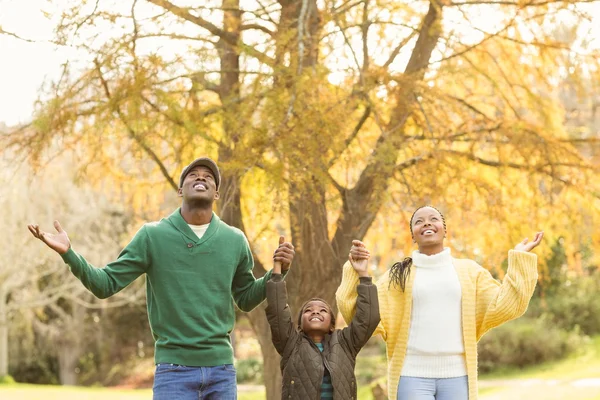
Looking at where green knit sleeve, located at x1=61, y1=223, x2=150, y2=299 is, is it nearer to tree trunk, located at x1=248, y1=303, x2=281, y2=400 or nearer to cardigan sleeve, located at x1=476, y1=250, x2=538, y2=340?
cardigan sleeve, located at x1=476, y1=250, x2=538, y2=340

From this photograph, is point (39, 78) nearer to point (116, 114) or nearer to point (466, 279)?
point (116, 114)

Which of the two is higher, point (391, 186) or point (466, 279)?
point (391, 186)

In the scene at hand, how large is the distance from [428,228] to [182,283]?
3.23 ft

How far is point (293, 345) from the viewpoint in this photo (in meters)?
3.42

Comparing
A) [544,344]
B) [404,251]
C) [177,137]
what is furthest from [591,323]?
[177,137]

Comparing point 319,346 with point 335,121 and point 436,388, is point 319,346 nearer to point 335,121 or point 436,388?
point 436,388

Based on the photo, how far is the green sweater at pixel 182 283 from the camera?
3.09 meters

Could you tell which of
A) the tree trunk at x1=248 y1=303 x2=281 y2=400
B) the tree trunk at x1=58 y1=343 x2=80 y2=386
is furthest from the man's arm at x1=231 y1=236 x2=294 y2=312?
the tree trunk at x1=58 y1=343 x2=80 y2=386

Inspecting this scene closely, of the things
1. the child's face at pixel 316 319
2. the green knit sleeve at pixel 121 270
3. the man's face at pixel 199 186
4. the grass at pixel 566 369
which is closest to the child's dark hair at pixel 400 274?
the child's face at pixel 316 319

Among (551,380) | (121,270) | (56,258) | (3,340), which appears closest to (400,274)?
(121,270)

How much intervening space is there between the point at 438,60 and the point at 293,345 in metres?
3.55

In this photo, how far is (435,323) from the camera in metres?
3.36

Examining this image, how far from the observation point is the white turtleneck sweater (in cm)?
332

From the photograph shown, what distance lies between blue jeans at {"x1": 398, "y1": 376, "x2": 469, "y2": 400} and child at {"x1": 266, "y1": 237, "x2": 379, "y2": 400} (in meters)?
0.23
